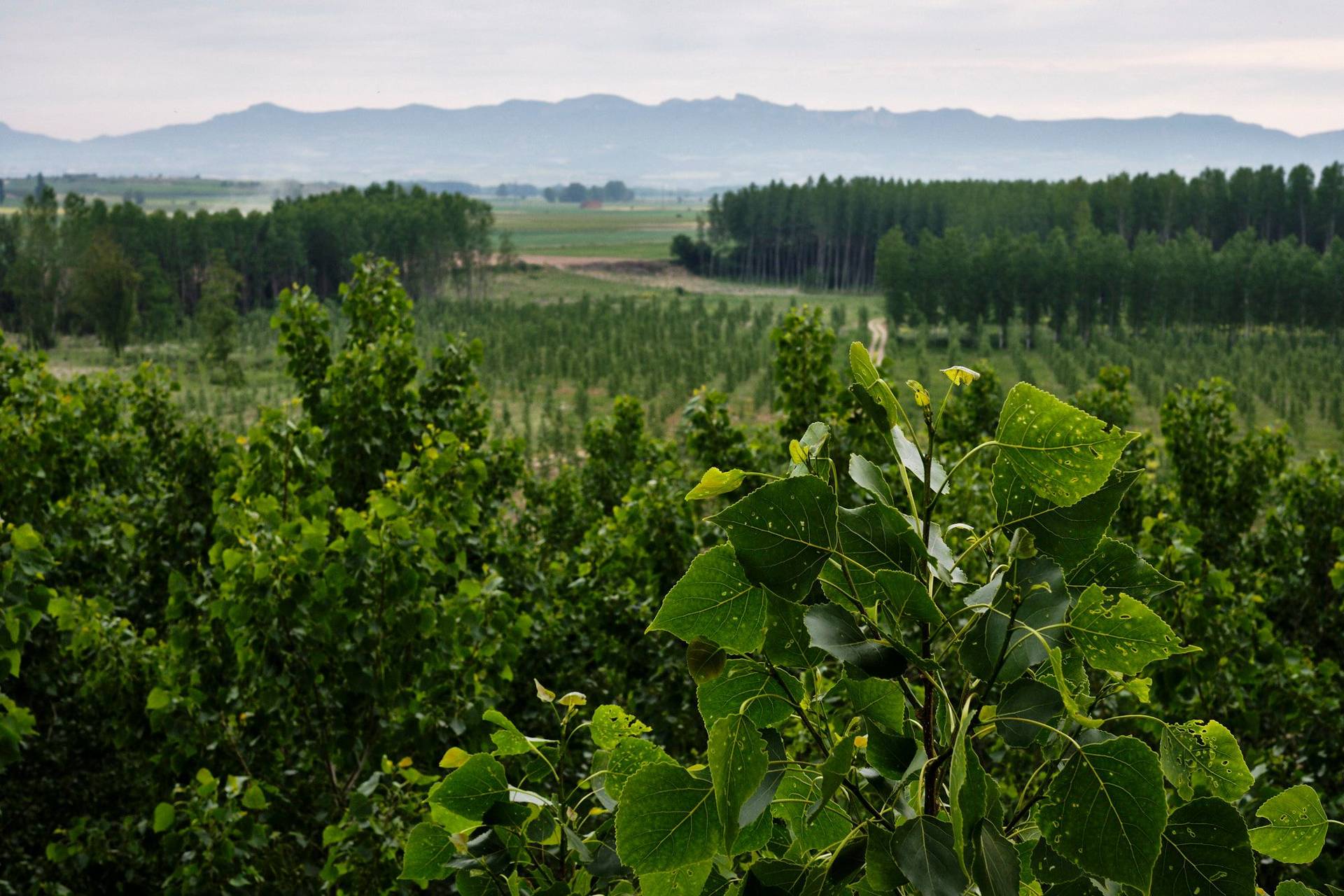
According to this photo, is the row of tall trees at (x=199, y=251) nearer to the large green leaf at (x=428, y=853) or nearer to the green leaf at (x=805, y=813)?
the large green leaf at (x=428, y=853)

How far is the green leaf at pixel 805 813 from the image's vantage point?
1.24 m

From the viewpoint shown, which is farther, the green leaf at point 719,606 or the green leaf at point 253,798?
the green leaf at point 253,798

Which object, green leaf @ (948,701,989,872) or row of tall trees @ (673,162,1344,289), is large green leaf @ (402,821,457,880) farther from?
row of tall trees @ (673,162,1344,289)

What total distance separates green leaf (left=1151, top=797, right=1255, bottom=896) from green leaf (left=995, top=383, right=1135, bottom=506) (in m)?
0.34

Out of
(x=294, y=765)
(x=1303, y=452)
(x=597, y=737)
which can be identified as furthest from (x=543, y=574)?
(x=1303, y=452)

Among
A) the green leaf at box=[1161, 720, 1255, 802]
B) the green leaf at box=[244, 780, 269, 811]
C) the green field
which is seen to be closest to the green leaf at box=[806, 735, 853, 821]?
the green leaf at box=[1161, 720, 1255, 802]

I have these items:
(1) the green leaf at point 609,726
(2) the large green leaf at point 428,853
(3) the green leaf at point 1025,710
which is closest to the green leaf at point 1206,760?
(3) the green leaf at point 1025,710

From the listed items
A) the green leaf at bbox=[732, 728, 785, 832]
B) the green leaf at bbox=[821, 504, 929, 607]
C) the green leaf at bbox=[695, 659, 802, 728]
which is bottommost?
the green leaf at bbox=[732, 728, 785, 832]

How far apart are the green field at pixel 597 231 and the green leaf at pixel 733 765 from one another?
103 metres

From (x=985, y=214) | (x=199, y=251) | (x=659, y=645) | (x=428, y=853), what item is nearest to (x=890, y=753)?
(x=428, y=853)

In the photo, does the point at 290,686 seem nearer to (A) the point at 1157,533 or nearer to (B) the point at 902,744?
(B) the point at 902,744

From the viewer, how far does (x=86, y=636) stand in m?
5.54

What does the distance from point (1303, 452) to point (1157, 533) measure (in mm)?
33856

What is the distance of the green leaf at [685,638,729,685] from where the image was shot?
1.19 meters
